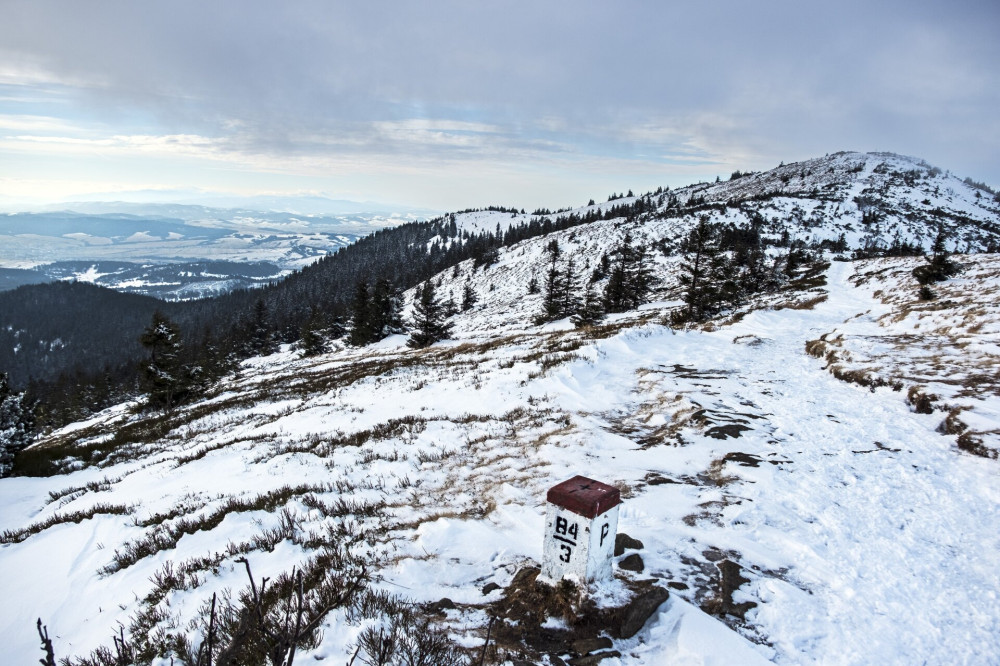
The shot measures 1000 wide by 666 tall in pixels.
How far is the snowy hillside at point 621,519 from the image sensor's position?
419cm

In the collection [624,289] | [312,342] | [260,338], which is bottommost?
[260,338]

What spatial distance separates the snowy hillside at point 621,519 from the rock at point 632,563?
101 millimetres

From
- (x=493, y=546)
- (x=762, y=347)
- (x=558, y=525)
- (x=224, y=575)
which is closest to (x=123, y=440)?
(x=224, y=575)

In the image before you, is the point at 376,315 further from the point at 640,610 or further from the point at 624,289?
the point at 640,610

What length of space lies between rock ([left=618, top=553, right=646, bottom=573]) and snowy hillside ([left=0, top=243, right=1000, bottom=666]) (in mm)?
101

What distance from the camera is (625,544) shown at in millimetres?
5121

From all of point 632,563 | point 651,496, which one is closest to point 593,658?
point 632,563

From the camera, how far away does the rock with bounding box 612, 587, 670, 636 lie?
3.89m

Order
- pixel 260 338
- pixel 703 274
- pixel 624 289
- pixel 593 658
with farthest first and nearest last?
pixel 260 338 → pixel 624 289 → pixel 703 274 → pixel 593 658

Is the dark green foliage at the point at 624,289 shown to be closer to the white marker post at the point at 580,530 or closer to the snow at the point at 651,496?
the snow at the point at 651,496

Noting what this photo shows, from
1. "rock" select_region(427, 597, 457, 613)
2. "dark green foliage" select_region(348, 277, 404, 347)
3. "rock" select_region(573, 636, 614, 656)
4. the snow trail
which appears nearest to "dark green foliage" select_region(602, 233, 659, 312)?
"dark green foliage" select_region(348, 277, 404, 347)

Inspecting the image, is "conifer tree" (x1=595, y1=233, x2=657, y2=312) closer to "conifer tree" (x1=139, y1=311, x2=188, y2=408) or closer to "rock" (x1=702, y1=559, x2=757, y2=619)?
"conifer tree" (x1=139, y1=311, x2=188, y2=408)

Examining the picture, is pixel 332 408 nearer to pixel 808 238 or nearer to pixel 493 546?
pixel 493 546

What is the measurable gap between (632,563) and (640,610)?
2.56 ft
